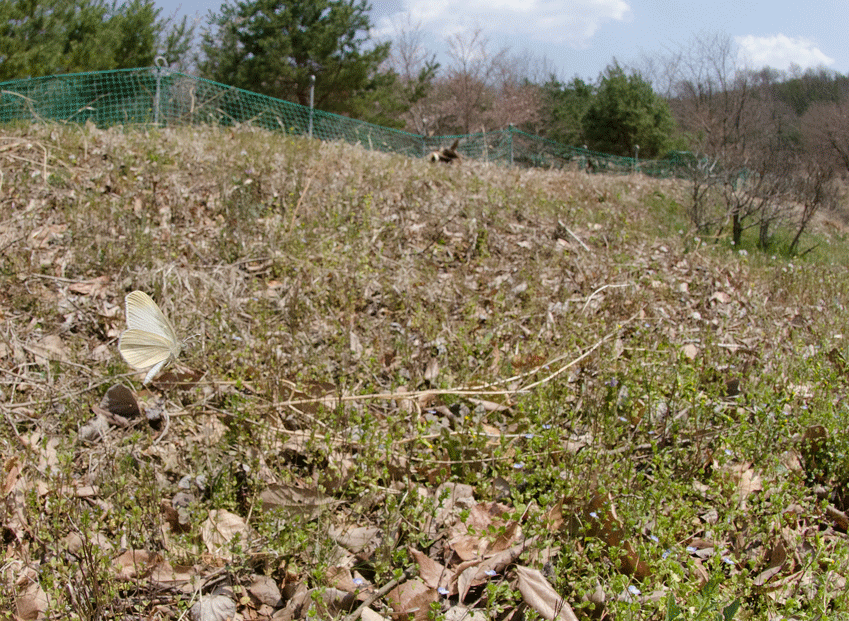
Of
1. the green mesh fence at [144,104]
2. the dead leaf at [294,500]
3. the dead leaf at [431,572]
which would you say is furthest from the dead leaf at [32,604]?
the green mesh fence at [144,104]

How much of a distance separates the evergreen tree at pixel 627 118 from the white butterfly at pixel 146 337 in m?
21.1

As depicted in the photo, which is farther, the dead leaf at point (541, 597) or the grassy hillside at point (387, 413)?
the grassy hillside at point (387, 413)

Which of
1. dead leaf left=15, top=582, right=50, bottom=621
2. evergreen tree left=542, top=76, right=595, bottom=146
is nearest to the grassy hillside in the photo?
dead leaf left=15, top=582, right=50, bottom=621

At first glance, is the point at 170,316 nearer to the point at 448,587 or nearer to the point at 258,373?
the point at 258,373

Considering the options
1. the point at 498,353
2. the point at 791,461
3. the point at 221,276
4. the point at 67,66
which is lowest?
the point at 791,461

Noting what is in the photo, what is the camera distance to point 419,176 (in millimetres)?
5508

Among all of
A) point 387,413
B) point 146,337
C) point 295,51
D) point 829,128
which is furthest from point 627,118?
point 146,337

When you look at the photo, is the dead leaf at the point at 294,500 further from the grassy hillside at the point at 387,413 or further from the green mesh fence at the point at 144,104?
the green mesh fence at the point at 144,104

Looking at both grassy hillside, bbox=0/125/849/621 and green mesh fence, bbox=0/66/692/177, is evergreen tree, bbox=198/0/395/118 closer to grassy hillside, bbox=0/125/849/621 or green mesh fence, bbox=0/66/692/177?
green mesh fence, bbox=0/66/692/177

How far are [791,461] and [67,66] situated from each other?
49.3 feet

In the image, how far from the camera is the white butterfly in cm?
175

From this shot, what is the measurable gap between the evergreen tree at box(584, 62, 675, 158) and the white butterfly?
21.1m

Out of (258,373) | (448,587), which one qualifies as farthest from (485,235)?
(448,587)

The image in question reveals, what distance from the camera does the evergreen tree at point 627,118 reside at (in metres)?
20.3
